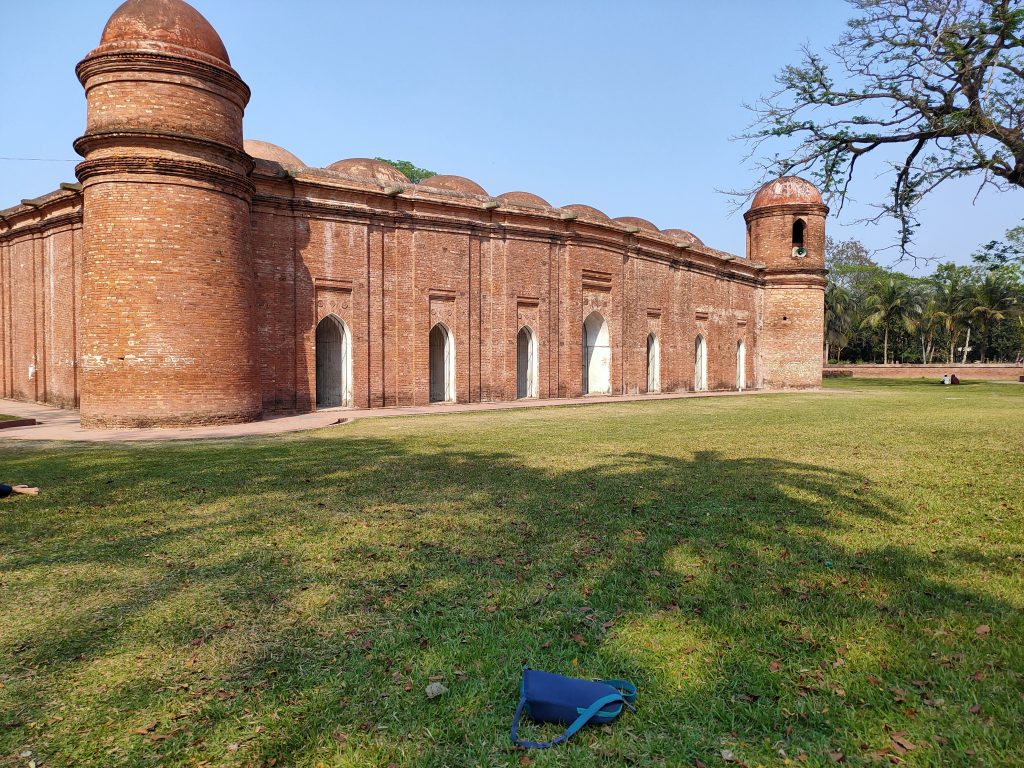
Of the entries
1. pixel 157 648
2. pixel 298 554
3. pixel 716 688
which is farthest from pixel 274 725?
pixel 298 554

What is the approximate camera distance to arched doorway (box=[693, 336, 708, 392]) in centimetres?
2806

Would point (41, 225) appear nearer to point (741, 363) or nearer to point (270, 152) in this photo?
point (270, 152)

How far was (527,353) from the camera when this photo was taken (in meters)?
21.5

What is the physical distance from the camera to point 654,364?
2548cm

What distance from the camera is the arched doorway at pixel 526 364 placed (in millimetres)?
20891

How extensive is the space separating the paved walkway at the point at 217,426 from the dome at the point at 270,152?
331 inches

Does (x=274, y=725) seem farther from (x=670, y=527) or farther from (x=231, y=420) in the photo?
(x=231, y=420)

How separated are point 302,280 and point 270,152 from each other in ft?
20.2

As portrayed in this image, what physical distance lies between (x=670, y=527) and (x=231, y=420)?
1062 centimetres

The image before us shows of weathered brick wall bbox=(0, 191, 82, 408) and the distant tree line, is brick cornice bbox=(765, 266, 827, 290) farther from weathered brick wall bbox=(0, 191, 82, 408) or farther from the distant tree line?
weathered brick wall bbox=(0, 191, 82, 408)

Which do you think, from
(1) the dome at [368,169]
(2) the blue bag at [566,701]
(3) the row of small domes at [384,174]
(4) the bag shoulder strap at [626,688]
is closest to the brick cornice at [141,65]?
(3) the row of small domes at [384,174]

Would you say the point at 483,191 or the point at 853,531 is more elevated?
the point at 483,191

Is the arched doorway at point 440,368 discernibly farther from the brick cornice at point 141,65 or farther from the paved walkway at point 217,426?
the brick cornice at point 141,65

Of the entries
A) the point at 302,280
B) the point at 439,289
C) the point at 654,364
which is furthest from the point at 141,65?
the point at 654,364
